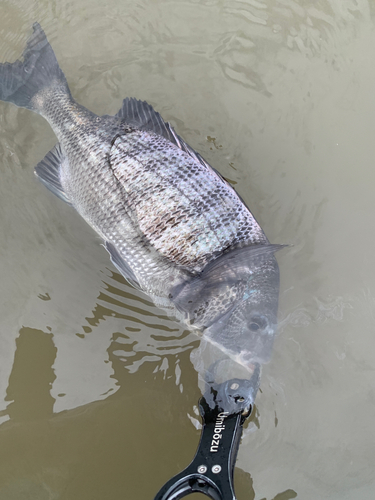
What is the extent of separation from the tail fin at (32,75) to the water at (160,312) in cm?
27

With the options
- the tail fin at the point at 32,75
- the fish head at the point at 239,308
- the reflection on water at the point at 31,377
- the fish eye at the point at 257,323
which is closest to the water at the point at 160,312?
the reflection on water at the point at 31,377

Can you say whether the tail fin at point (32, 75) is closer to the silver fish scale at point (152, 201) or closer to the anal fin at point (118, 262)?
the silver fish scale at point (152, 201)

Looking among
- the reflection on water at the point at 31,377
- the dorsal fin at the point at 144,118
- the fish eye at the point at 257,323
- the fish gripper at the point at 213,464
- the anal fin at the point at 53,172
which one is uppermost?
the dorsal fin at the point at 144,118

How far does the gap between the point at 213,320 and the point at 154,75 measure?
2089 mm

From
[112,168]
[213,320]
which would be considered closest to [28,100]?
[112,168]

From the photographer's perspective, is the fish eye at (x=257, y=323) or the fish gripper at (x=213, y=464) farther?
the fish eye at (x=257, y=323)

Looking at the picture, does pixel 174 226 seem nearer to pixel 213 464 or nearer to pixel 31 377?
pixel 213 464

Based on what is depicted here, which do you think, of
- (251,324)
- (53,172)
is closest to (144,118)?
(53,172)

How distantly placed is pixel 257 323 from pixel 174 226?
0.75 m

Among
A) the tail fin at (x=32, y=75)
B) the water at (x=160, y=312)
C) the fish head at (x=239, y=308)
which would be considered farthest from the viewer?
the tail fin at (x=32, y=75)

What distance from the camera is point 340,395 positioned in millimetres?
2650

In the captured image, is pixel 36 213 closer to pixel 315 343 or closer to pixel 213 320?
pixel 213 320

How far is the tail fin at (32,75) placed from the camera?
2.80 m

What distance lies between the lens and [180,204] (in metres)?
2.35
